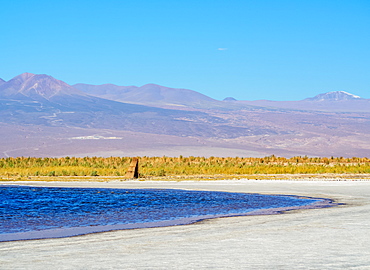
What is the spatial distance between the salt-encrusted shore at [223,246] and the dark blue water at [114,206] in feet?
6.90

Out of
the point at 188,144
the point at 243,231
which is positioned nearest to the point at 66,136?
the point at 188,144

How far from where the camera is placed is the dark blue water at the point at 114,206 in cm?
1371

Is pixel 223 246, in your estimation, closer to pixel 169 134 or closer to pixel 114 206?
pixel 114 206

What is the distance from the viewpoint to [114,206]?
56.6ft

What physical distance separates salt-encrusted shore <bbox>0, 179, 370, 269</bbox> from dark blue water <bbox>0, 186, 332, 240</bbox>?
2.10 meters

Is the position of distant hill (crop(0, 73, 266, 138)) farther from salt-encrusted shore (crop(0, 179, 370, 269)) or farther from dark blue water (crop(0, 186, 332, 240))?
salt-encrusted shore (crop(0, 179, 370, 269))

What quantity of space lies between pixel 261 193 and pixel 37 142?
117 m

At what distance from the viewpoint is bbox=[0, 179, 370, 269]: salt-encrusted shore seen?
7.95 metres

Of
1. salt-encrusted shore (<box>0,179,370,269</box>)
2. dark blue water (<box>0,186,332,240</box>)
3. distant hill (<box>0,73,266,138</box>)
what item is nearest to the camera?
salt-encrusted shore (<box>0,179,370,269</box>)

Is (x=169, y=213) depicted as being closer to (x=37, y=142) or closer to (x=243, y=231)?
(x=243, y=231)

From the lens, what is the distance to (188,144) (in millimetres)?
133375

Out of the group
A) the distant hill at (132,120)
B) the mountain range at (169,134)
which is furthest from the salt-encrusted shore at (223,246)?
the distant hill at (132,120)

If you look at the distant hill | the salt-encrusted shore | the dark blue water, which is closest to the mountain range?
the distant hill

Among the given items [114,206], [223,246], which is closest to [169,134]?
[114,206]
